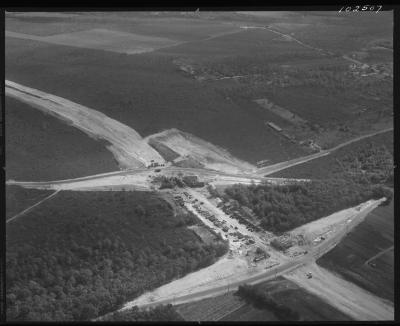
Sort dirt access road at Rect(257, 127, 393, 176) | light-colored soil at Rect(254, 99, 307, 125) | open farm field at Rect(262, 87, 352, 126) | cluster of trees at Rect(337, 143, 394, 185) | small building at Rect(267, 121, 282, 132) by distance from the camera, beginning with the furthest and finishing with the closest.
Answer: open farm field at Rect(262, 87, 352, 126), light-colored soil at Rect(254, 99, 307, 125), small building at Rect(267, 121, 282, 132), dirt access road at Rect(257, 127, 393, 176), cluster of trees at Rect(337, 143, 394, 185)

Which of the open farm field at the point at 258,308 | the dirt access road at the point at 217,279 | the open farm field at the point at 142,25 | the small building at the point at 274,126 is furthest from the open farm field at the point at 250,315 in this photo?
the open farm field at the point at 142,25

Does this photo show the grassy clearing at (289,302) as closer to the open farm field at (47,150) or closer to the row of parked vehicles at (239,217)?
the row of parked vehicles at (239,217)

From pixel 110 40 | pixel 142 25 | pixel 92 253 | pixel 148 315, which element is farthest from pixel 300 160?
pixel 110 40

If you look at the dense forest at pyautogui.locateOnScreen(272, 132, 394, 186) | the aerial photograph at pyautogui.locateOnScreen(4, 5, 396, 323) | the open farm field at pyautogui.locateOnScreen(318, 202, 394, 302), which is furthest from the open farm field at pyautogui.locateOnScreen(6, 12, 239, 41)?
the open farm field at pyautogui.locateOnScreen(318, 202, 394, 302)

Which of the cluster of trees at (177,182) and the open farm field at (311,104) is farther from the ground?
the open farm field at (311,104)

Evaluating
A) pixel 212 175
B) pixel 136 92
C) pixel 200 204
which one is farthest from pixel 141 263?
pixel 136 92

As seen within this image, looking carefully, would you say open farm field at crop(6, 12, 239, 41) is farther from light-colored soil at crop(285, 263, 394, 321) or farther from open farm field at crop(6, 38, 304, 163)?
light-colored soil at crop(285, 263, 394, 321)
